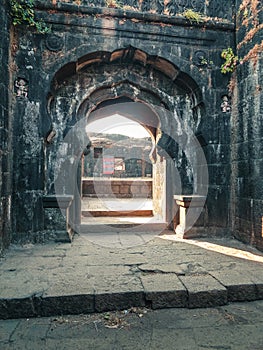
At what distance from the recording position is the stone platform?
2463 millimetres

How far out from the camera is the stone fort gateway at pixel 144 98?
4.13 metres

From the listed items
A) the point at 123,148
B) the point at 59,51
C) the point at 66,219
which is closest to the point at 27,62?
the point at 59,51

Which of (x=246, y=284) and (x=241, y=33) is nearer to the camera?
(x=246, y=284)

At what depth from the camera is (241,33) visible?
4.63 meters

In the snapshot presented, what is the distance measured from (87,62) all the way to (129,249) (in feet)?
11.3

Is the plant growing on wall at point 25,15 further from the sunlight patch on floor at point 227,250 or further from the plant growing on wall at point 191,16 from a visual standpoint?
the sunlight patch on floor at point 227,250

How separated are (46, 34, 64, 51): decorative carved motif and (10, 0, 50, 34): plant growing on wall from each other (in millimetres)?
121

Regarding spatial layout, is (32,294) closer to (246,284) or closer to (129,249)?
(129,249)

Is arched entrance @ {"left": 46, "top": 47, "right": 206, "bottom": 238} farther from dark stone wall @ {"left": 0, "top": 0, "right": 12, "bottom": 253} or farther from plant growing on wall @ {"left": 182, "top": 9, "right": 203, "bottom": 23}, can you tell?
plant growing on wall @ {"left": 182, "top": 9, "right": 203, "bottom": 23}

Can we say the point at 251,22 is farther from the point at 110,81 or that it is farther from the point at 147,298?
the point at 147,298

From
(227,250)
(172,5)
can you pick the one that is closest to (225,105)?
(172,5)

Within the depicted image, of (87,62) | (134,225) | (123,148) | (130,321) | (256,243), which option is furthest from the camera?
(123,148)

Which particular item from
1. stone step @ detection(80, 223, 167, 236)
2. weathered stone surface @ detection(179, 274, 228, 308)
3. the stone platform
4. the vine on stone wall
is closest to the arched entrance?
stone step @ detection(80, 223, 167, 236)

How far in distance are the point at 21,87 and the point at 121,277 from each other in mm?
3422
